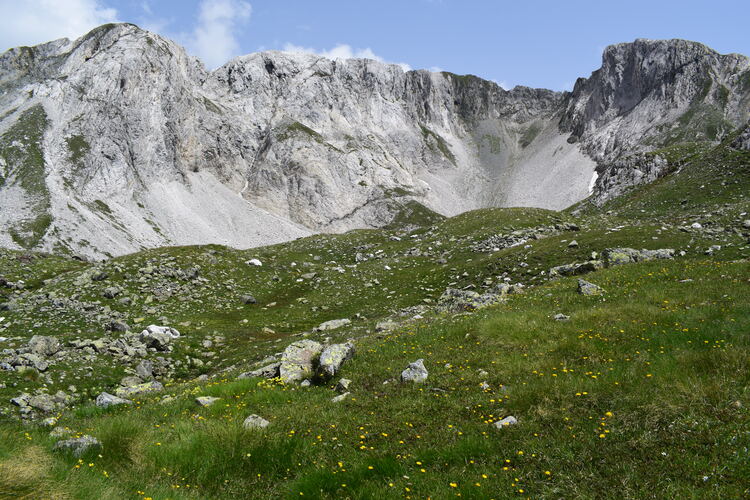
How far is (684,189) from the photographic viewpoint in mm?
64625

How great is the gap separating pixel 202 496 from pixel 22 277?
44046mm

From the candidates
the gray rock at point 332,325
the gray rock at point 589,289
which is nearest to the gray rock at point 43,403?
the gray rock at point 332,325

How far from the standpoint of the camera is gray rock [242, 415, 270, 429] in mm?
10102

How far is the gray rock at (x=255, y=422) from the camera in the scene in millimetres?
10102

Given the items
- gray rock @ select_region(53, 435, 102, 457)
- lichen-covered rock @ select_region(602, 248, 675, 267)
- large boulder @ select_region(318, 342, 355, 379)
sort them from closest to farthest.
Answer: gray rock @ select_region(53, 435, 102, 457) < large boulder @ select_region(318, 342, 355, 379) < lichen-covered rock @ select_region(602, 248, 675, 267)

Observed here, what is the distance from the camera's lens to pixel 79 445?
860 cm

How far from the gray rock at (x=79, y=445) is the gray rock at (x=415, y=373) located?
26.1 feet

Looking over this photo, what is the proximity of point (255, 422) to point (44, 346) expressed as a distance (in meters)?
20.5

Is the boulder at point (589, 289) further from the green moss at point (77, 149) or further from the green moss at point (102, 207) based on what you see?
the green moss at point (77, 149)

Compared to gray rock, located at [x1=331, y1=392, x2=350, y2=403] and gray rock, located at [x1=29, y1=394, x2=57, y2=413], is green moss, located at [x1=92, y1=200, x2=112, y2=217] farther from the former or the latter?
gray rock, located at [x1=331, y1=392, x2=350, y2=403]

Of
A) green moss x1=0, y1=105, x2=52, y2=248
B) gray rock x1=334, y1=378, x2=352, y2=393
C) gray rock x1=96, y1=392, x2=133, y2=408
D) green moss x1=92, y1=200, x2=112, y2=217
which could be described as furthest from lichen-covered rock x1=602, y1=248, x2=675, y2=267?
green moss x1=92, y1=200, x2=112, y2=217

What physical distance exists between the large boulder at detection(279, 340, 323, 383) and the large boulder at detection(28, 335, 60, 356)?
1720cm

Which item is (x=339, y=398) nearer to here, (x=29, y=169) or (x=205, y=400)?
(x=205, y=400)

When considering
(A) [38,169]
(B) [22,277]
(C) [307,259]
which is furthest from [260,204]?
(B) [22,277]
